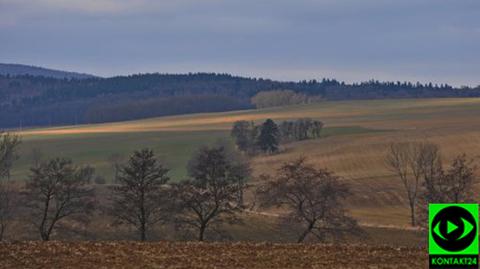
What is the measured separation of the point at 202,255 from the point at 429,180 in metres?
47.4

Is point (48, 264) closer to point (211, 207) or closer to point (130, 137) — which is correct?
point (211, 207)

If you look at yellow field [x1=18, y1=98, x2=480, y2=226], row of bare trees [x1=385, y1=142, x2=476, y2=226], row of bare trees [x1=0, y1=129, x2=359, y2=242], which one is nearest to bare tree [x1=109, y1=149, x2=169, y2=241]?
row of bare trees [x1=0, y1=129, x2=359, y2=242]

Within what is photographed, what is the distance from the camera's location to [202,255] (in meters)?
19.7

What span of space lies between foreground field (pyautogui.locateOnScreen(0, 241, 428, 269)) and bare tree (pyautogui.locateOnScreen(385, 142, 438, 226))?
2095 inches

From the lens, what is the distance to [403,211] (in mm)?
82250

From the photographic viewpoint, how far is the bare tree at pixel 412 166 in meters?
80.4

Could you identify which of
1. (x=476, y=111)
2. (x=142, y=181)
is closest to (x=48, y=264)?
(x=142, y=181)

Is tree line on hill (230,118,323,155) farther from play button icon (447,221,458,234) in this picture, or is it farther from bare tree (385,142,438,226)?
play button icon (447,221,458,234)

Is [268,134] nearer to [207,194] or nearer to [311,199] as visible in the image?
[311,199]

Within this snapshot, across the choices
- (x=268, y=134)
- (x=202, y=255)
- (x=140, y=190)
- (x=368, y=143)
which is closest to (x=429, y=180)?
(x=140, y=190)

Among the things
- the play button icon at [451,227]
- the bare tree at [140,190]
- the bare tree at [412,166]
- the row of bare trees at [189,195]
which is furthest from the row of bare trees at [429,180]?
the play button icon at [451,227]

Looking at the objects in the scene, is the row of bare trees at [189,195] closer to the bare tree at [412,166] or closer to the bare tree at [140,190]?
the bare tree at [140,190]

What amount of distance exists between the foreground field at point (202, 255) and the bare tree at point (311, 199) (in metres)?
27.8

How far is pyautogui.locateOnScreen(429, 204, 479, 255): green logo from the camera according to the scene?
4.84 meters
